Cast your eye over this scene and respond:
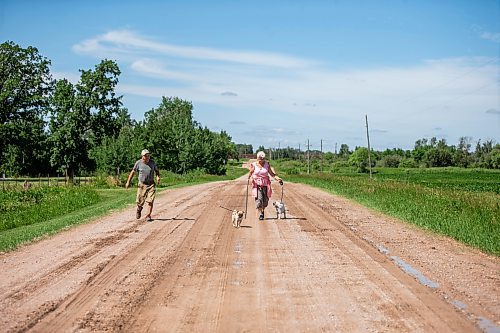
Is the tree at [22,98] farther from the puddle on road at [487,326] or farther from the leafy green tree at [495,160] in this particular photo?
the leafy green tree at [495,160]

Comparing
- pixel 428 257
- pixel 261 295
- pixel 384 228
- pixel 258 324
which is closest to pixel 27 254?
pixel 261 295

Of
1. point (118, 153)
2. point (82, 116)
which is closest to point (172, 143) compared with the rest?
point (118, 153)

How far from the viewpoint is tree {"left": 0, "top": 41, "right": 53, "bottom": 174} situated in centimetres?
5253

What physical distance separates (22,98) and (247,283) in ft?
175

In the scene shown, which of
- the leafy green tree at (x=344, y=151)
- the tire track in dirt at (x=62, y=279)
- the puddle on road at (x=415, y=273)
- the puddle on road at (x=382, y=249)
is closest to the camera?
the tire track in dirt at (x=62, y=279)

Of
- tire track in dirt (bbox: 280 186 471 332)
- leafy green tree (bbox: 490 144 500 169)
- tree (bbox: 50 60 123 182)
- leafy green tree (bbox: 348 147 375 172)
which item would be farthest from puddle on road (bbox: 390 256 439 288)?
leafy green tree (bbox: 348 147 375 172)

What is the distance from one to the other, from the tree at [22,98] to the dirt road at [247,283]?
145 ft

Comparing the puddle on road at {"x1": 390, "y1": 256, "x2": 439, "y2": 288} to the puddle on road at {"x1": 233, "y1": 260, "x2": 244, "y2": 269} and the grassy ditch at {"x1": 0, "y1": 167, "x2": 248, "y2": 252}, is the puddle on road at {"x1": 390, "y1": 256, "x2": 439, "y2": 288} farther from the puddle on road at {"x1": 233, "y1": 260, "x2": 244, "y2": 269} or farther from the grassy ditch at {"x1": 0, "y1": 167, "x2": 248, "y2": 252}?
the grassy ditch at {"x1": 0, "y1": 167, "x2": 248, "y2": 252}

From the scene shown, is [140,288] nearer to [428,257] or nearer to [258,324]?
[258,324]

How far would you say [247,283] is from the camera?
7.60 meters

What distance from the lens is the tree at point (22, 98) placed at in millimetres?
52531

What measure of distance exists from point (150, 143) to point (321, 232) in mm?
49232

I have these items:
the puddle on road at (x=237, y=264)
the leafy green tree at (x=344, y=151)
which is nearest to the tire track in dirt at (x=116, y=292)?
the puddle on road at (x=237, y=264)

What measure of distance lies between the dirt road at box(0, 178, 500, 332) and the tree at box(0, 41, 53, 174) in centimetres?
4405
